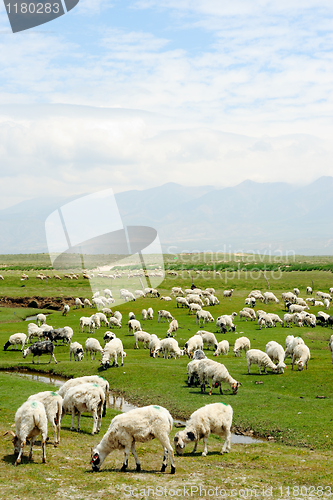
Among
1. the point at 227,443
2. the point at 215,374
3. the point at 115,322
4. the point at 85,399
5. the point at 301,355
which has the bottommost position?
the point at 115,322

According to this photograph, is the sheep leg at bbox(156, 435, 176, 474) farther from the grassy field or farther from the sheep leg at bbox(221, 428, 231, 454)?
the sheep leg at bbox(221, 428, 231, 454)

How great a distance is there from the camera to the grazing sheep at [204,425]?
1357cm

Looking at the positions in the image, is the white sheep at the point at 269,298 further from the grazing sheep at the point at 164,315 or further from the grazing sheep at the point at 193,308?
the grazing sheep at the point at 164,315

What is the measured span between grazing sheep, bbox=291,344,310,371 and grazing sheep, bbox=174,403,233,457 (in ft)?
43.2

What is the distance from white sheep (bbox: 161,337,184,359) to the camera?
29.9 meters

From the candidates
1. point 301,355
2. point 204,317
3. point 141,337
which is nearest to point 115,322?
point 141,337

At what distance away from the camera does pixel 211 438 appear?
17094 mm

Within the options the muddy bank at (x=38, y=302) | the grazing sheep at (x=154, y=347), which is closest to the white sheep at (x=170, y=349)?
the grazing sheep at (x=154, y=347)

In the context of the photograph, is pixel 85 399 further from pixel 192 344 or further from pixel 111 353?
pixel 192 344

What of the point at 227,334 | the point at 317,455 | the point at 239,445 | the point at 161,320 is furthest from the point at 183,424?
the point at 161,320

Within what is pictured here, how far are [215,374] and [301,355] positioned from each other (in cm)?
835

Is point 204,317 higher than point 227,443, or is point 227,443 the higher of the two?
point 227,443

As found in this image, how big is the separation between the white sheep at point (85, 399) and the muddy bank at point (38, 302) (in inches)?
1640

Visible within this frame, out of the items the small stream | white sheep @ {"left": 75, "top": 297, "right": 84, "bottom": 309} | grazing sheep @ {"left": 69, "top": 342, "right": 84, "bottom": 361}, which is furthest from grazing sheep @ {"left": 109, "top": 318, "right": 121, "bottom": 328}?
the small stream
